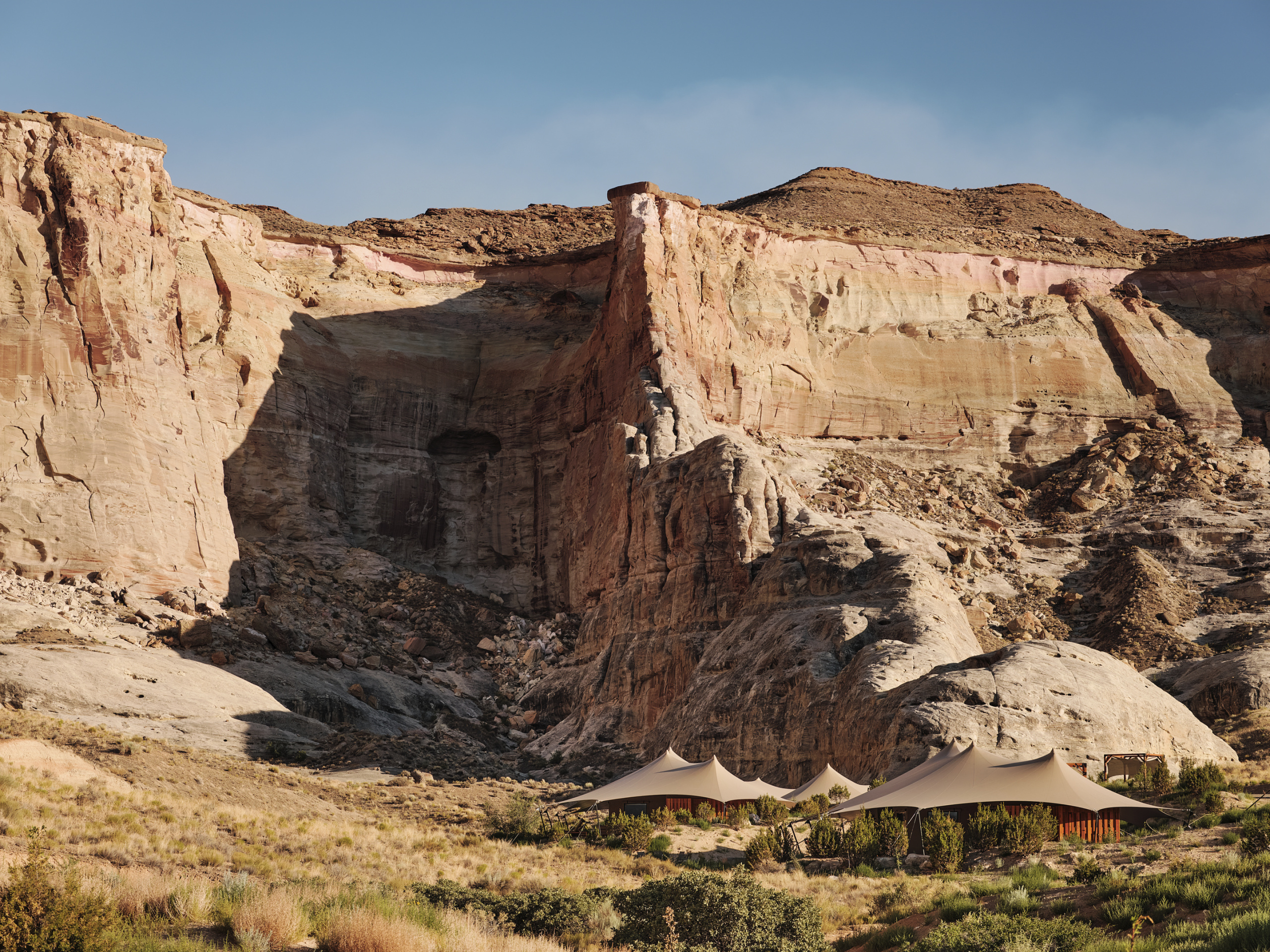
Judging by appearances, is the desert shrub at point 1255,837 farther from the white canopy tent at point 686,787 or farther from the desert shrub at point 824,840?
the white canopy tent at point 686,787

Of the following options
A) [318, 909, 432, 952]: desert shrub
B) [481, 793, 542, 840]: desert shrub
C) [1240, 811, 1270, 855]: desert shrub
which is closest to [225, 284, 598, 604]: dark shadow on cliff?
[481, 793, 542, 840]: desert shrub

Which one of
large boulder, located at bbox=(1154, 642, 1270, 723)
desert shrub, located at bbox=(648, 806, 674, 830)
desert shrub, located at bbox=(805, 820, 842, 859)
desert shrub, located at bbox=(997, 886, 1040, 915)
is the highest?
large boulder, located at bbox=(1154, 642, 1270, 723)

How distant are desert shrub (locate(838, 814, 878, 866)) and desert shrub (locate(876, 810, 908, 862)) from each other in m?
0.11

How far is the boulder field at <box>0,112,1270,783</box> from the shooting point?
116ft

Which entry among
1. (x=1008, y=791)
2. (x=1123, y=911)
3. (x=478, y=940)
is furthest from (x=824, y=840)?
(x=478, y=940)

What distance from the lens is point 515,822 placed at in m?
27.5

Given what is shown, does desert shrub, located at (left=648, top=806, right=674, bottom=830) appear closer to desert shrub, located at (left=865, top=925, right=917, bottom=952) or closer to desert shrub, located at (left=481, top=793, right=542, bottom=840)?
desert shrub, located at (left=481, top=793, right=542, bottom=840)

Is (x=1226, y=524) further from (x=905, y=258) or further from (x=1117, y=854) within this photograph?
(x=1117, y=854)

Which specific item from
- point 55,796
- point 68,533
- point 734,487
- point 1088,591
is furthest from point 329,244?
point 55,796

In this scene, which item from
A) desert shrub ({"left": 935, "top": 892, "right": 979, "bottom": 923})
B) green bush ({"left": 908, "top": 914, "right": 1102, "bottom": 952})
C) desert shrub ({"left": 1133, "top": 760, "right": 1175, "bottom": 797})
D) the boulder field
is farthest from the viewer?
the boulder field

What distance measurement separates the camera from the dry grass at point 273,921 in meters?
15.2

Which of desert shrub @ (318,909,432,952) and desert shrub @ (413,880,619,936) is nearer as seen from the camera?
desert shrub @ (318,909,432,952)

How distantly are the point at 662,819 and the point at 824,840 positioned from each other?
449cm

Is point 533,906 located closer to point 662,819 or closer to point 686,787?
point 662,819
